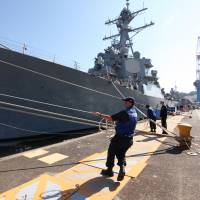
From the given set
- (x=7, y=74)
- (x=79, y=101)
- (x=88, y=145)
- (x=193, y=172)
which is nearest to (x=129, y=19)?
(x=79, y=101)

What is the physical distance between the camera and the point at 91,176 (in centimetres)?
451

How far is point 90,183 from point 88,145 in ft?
11.0

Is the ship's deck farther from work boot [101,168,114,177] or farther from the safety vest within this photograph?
the safety vest

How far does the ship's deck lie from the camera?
3742 mm

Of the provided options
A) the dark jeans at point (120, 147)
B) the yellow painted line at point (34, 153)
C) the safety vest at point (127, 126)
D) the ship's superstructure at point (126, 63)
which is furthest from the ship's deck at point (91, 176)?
the ship's superstructure at point (126, 63)

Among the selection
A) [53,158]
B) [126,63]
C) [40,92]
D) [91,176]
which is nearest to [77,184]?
[91,176]

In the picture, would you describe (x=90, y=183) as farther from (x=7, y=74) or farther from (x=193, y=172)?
(x=7, y=74)

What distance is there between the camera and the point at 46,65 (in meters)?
10.9

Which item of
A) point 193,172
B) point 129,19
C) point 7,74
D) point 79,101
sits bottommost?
point 193,172

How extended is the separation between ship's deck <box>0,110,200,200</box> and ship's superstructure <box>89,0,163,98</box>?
41.0 feet

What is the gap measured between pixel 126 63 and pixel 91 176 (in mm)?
17603

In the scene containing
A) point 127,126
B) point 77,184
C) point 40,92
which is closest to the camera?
point 77,184

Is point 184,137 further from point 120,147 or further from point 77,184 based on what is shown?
point 77,184

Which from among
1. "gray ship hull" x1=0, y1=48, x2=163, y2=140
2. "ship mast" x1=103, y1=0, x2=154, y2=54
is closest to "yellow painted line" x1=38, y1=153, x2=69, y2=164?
"gray ship hull" x1=0, y1=48, x2=163, y2=140
